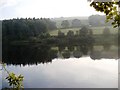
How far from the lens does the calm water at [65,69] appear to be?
25678 millimetres

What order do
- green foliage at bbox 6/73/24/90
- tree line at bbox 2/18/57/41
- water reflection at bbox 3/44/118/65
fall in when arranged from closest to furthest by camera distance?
1. green foliage at bbox 6/73/24/90
2. water reflection at bbox 3/44/118/65
3. tree line at bbox 2/18/57/41

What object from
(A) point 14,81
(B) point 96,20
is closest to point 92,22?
(B) point 96,20

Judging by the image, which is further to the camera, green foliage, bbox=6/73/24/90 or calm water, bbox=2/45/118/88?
calm water, bbox=2/45/118/88

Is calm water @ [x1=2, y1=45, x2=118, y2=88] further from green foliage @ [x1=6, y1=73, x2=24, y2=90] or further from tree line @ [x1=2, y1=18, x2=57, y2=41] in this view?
green foliage @ [x1=6, y1=73, x2=24, y2=90]

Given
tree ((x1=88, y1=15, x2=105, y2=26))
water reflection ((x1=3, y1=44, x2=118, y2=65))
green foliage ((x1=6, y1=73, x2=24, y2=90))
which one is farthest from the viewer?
tree ((x1=88, y1=15, x2=105, y2=26))

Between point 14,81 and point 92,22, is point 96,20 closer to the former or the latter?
point 92,22

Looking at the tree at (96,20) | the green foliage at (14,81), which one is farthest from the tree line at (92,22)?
the green foliage at (14,81)

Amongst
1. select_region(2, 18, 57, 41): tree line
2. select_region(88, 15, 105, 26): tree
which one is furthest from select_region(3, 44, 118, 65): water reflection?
select_region(88, 15, 105, 26): tree

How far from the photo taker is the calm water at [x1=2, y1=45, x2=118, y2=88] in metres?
25.7

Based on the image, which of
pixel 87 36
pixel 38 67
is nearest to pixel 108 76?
pixel 38 67

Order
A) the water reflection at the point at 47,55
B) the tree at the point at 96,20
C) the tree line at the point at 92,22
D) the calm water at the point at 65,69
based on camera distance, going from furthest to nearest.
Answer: the tree line at the point at 92,22 → the tree at the point at 96,20 → the water reflection at the point at 47,55 → the calm water at the point at 65,69

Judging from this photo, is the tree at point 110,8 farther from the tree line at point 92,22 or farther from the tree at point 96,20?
the tree line at point 92,22

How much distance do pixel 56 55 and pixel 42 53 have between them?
2542 mm

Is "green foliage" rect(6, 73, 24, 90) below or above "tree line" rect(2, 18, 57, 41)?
above
